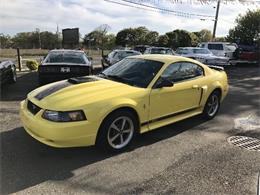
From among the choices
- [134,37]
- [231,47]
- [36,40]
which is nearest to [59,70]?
[231,47]

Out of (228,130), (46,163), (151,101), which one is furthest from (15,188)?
(228,130)

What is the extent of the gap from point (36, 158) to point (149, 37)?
4566 centimetres

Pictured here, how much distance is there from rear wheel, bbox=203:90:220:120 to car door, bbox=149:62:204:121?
47 centimetres

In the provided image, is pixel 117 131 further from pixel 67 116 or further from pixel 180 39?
pixel 180 39

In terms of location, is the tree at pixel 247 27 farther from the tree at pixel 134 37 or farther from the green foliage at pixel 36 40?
the green foliage at pixel 36 40

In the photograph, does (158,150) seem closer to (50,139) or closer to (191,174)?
(191,174)

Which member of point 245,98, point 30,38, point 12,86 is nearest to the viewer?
point 245,98

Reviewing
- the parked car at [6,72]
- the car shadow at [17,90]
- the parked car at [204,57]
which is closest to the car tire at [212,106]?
the car shadow at [17,90]

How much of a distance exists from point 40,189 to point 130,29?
46013 millimetres

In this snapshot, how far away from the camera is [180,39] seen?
41781 millimetres

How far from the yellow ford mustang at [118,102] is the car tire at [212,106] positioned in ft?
0.39

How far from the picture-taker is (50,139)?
13.4ft

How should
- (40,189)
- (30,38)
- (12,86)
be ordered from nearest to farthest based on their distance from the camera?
(40,189), (12,86), (30,38)

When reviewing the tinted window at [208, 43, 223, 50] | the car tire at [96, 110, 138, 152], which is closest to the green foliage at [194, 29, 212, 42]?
the tinted window at [208, 43, 223, 50]
